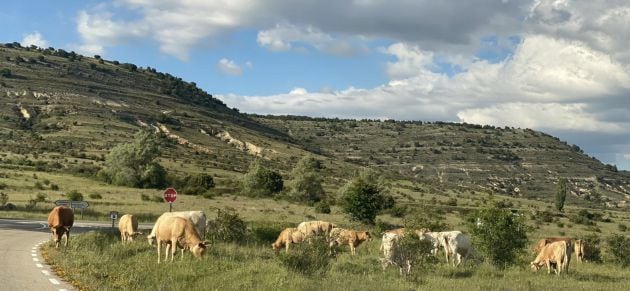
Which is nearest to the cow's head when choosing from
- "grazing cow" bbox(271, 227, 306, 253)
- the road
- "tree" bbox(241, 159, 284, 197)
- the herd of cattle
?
the herd of cattle

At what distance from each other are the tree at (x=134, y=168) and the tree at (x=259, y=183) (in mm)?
11412

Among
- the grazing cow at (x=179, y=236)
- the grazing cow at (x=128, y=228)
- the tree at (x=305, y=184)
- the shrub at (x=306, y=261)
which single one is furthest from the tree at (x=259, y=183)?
the shrub at (x=306, y=261)

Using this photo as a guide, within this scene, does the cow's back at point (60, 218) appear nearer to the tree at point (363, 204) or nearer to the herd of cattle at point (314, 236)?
the herd of cattle at point (314, 236)

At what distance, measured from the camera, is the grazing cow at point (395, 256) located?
20.3 metres

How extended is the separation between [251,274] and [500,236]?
13.1m

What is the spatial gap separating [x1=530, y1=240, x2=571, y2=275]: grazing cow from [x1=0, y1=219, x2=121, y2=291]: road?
17220 mm

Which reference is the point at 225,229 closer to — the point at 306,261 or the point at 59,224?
the point at 59,224

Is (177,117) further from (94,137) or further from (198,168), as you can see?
(198,168)

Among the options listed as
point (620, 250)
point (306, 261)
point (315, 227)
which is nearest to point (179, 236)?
point (306, 261)

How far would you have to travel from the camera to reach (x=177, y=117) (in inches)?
6334

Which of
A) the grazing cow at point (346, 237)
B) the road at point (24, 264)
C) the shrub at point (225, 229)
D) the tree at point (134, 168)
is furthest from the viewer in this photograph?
the tree at point (134, 168)

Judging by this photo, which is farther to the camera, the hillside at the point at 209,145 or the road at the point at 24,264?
the hillside at the point at 209,145

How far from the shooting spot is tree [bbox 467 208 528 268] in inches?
1028

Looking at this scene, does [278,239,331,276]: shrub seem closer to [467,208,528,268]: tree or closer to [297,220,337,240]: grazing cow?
[297,220,337,240]: grazing cow
